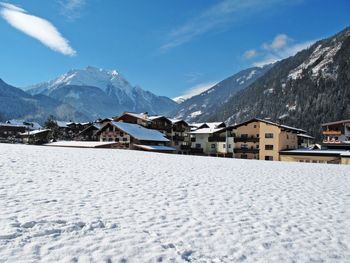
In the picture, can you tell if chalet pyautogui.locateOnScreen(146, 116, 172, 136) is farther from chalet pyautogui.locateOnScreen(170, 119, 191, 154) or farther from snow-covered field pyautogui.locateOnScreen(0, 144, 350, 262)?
snow-covered field pyautogui.locateOnScreen(0, 144, 350, 262)

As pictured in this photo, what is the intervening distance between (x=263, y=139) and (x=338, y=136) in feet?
63.6

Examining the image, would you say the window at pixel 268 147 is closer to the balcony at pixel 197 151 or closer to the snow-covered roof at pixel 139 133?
the balcony at pixel 197 151

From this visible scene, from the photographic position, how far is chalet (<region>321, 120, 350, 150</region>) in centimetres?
6397

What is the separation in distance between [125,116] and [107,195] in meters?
72.3

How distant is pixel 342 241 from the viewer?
307 inches

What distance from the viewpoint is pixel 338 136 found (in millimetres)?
68125

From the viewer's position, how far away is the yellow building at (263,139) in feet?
202

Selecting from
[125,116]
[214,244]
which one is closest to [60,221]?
[214,244]

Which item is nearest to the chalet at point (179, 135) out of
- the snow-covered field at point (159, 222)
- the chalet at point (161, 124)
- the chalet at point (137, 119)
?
the chalet at point (161, 124)

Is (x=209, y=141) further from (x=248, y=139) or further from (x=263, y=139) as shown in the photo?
(x=263, y=139)

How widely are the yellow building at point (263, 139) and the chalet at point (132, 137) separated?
15.7 m

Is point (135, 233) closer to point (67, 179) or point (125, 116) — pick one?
point (67, 179)

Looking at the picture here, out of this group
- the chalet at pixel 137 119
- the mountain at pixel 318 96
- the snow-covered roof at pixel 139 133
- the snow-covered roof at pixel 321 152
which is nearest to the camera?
the snow-covered roof at pixel 321 152

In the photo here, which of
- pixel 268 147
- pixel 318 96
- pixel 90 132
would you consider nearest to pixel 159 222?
pixel 268 147
